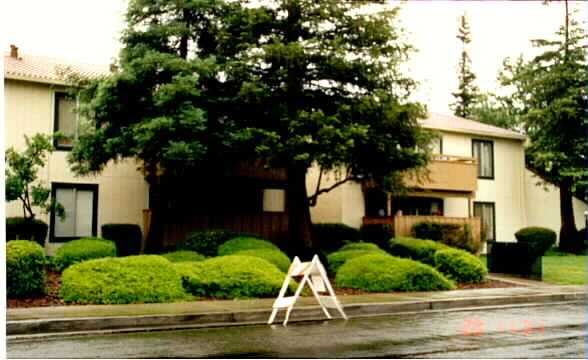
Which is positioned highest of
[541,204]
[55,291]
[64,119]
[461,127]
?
[461,127]

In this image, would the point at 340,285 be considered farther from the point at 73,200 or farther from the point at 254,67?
the point at 73,200

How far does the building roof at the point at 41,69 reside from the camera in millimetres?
21172

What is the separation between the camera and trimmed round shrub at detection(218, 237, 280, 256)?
18413mm

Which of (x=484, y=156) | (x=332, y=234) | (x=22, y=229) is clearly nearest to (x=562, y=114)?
(x=484, y=156)

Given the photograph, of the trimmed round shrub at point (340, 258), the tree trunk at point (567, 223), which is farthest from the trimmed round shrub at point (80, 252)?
the tree trunk at point (567, 223)

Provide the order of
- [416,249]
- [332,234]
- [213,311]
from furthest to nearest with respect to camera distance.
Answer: [332,234] < [416,249] < [213,311]

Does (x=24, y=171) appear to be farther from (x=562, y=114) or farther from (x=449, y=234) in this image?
(x=562, y=114)

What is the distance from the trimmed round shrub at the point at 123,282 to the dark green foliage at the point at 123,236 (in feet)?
25.6

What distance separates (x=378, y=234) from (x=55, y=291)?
1476cm

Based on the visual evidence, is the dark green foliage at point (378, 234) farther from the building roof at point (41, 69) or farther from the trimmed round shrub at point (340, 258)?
the building roof at point (41, 69)

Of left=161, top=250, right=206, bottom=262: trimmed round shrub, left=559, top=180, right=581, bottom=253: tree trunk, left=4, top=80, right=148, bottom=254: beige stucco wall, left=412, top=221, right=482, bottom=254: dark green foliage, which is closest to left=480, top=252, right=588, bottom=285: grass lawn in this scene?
left=412, top=221, right=482, bottom=254: dark green foliage

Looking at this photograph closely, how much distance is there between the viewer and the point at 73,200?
2256 cm

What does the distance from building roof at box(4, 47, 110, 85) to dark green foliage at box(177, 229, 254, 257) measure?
617cm

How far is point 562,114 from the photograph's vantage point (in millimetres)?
32375
